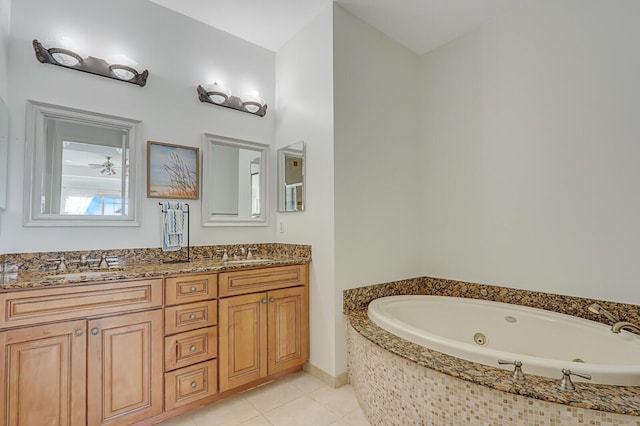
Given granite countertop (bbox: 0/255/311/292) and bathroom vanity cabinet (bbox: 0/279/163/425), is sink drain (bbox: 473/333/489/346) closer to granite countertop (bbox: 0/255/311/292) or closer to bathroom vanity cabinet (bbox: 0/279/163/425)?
granite countertop (bbox: 0/255/311/292)

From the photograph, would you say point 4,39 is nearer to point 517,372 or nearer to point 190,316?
point 190,316

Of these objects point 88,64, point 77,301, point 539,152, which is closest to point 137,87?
point 88,64

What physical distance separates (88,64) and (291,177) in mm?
1586

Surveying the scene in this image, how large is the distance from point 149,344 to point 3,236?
1.04m

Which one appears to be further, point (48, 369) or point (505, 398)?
point (48, 369)

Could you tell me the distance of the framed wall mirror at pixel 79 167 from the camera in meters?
1.89

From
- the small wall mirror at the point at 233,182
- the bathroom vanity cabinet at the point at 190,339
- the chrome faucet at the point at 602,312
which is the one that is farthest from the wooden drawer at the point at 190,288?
the chrome faucet at the point at 602,312

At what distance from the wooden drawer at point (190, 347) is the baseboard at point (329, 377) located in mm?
828

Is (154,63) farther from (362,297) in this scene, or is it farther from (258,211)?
(362,297)

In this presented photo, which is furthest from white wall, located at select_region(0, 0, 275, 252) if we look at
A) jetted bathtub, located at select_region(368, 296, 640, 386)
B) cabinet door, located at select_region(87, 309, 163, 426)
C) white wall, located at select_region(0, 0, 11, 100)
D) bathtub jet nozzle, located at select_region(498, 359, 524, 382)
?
bathtub jet nozzle, located at select_region(498, 359, 524, 382)

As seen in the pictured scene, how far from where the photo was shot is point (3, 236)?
178cm

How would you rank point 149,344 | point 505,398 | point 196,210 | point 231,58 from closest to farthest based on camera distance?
point 505,398
point 149,344
point 196,210
point 231,58

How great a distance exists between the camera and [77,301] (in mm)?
1560

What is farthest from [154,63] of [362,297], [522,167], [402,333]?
[522,167]
